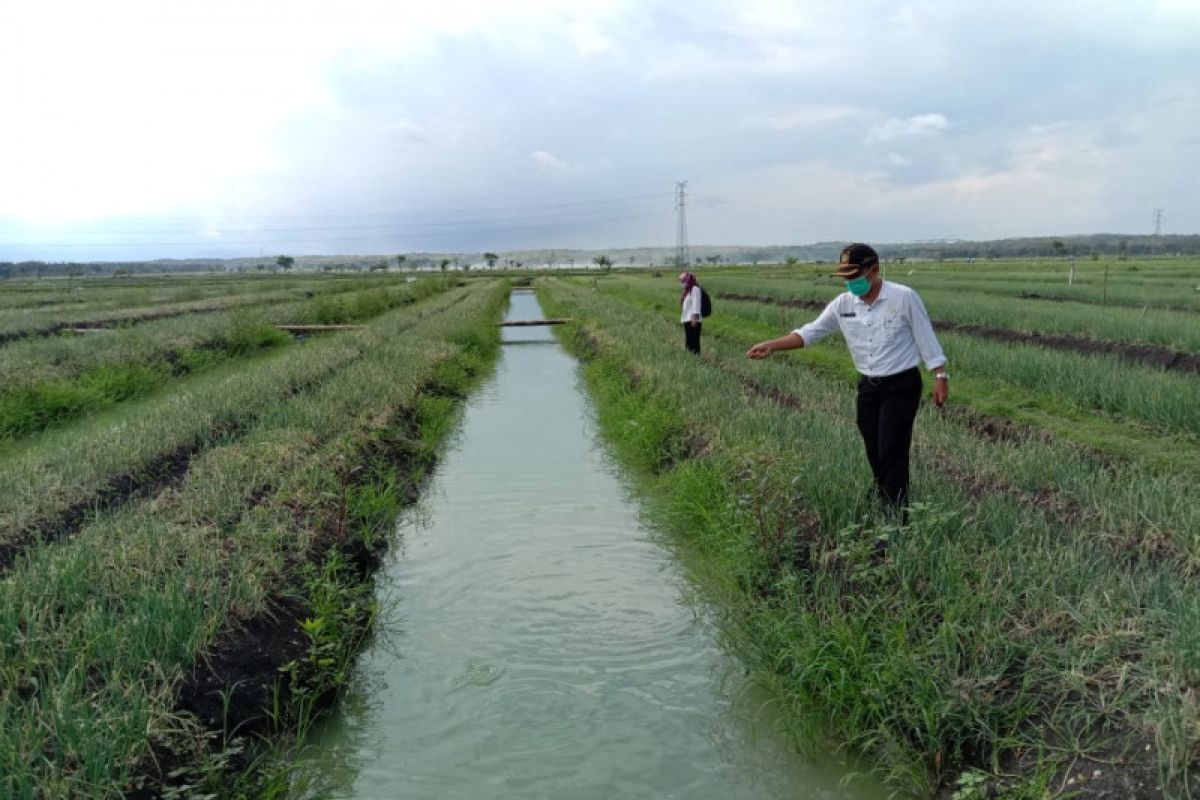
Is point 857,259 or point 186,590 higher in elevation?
point 857,259

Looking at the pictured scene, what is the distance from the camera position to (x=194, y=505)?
4828mm

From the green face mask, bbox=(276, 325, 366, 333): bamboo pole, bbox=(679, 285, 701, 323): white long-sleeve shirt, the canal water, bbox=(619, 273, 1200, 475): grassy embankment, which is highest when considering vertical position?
the green face mask

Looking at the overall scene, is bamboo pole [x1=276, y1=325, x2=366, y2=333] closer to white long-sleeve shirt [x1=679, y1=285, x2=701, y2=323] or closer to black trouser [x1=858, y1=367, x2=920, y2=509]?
white long-sleeve shirt [x1=679, y1=285, x2=701, y2=323]

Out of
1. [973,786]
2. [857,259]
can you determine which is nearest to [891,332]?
[857,259]

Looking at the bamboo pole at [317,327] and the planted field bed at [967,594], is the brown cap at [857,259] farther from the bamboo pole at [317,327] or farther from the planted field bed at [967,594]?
the bamboo pole at [317,327]

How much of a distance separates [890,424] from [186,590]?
3543 mm

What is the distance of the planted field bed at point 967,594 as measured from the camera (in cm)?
253

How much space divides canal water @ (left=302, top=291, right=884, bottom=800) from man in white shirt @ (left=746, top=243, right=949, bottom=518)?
4.50 feet

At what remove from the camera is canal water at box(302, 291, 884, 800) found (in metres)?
3.04

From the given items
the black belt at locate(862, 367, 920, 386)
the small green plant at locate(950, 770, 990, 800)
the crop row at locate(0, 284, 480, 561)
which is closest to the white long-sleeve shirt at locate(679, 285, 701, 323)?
the crop row at locate(0, 284, 480, 561)

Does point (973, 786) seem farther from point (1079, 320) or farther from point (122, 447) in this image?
point (1079, 320)

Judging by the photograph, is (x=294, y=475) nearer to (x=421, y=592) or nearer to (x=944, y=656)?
(x=421, y=592)

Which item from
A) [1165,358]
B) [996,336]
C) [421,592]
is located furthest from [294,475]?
[996,336]

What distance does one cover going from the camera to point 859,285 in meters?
4.05
